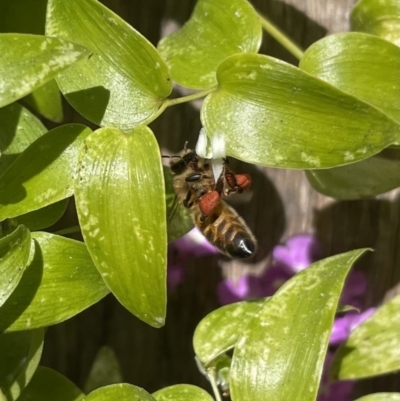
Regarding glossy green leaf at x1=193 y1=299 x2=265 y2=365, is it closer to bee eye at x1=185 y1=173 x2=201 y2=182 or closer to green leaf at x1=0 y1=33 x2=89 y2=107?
bee eye at x1=185 y1=173 x2=201 y2=182

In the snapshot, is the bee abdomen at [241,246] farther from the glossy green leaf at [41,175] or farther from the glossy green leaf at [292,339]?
the glossy green leaf at [41,175]

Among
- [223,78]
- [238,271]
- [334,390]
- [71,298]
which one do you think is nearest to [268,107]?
[223,78]

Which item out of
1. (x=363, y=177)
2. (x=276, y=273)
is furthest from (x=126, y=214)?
(x=276, y=273)

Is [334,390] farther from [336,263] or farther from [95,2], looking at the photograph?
[95,2]

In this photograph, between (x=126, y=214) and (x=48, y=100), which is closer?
(x=126, y=214)

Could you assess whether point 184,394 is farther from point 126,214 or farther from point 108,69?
point 108,69

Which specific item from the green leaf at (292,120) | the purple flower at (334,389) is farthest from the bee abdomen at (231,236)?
the purple flower at (334,389)

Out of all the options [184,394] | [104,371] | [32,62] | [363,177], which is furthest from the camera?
[104,371]

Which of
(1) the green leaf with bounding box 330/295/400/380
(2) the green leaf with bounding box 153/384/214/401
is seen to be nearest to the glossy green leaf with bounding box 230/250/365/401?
(2) the green leaf with bounding box 153/384/214/401
